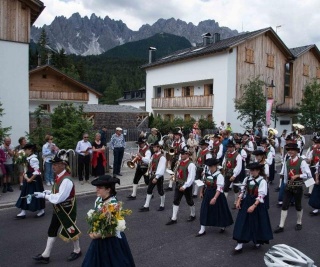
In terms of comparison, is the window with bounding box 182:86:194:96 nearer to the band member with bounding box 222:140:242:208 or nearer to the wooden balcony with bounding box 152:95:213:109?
the wooden balcony with bounding box 152:95:213:109

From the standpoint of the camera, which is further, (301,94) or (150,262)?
(301,94)

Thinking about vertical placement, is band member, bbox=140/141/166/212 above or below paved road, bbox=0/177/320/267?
above

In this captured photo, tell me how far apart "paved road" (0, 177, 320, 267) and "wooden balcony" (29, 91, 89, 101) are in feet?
92.5

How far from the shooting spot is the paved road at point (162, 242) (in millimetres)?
6023

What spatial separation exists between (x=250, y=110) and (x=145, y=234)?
16829mm

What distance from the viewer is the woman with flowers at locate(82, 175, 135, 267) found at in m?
4.27

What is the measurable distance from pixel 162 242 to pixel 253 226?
1867mm

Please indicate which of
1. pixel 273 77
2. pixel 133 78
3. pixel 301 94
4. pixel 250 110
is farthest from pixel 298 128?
pixel 133 78

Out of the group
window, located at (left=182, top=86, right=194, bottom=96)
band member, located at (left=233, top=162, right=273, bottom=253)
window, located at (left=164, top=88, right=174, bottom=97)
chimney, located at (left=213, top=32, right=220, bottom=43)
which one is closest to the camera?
band member, located at (left=233, top=162, right=273, bottom=253)

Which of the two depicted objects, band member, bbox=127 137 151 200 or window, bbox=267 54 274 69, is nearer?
band member, bbox=127 137 151 200

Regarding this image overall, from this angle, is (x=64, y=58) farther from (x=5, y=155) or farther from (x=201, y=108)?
(x=5, y=155)

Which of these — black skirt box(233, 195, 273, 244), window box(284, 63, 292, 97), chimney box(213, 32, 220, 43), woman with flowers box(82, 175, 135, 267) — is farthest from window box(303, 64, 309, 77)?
woman with flowers box(82, 175, 135, 267)

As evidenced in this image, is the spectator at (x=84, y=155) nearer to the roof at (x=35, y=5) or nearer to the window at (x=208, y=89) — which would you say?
the roof at (x=35, y=5)

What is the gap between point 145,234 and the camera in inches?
289
